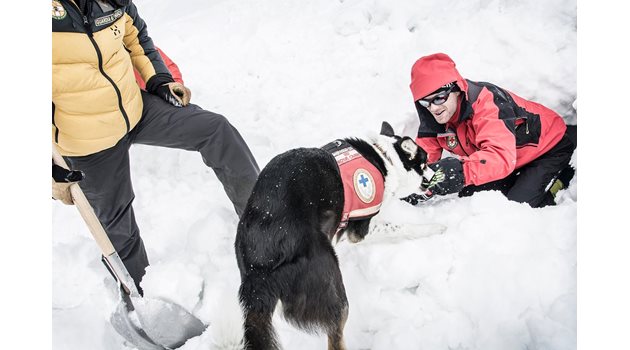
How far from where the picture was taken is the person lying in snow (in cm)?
253

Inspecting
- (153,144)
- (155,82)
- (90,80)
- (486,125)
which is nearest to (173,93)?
(155,82)

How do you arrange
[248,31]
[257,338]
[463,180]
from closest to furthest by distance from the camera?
[257,338] → [463,180] → [248,31]

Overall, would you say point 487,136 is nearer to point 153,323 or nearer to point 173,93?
point 173,93

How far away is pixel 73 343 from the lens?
236 cm

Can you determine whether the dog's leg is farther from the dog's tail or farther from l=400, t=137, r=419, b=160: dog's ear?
l=400, t=137, r=419, b=160: dog's ear

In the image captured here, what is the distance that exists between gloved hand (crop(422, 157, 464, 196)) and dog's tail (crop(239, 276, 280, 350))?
1366 millimetres

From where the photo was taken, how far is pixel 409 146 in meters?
2.67

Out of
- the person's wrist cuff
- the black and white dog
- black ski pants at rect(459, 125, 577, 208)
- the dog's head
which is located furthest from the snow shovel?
black ski pants at rect(459, 125, 577, 208)

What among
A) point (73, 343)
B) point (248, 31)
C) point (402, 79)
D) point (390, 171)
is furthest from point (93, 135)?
point (248, 31)

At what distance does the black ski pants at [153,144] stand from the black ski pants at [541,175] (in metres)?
1.88

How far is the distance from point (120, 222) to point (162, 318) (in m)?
0.60

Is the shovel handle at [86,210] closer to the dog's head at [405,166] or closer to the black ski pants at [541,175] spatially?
the dog's head at [405,166]

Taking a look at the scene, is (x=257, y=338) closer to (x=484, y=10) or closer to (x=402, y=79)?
(x=402, y=79)

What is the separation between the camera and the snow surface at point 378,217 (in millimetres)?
2059
